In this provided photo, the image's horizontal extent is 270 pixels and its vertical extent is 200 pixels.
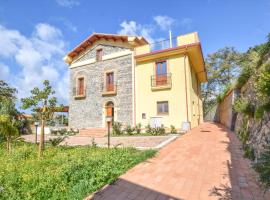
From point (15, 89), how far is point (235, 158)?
1763cm

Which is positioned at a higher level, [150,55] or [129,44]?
[129,44]

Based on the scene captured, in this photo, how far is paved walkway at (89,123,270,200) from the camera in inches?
160

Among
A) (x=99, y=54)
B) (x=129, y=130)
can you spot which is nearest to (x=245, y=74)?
(x=129, y=130)

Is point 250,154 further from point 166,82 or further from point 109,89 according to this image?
point 109,89

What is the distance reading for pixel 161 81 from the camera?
16.4 m

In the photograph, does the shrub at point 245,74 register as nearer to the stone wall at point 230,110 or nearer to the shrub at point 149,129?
the stone wall at point 230,110

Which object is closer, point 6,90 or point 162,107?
point 162,107

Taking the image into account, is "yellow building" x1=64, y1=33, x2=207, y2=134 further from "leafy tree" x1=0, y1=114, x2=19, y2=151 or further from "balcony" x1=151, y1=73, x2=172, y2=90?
"leafy tree" x1=0, y1=114, x2=19, y2=151

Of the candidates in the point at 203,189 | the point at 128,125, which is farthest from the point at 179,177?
the point at 128,125

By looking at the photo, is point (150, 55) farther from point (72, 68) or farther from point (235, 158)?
point (235, 158)

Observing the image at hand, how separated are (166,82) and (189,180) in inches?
465

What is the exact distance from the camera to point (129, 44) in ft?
58.6

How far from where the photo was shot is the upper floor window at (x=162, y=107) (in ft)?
52.9

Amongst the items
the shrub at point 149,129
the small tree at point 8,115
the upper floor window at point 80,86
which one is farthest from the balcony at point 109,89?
the small tree at point 8,115
